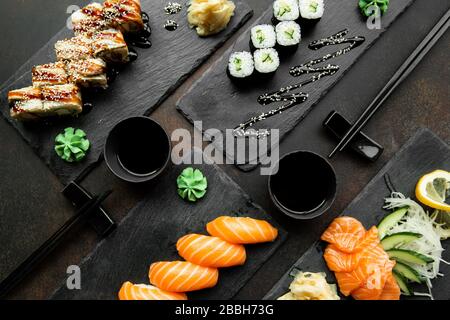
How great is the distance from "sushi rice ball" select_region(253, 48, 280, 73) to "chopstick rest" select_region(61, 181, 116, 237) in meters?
1.53

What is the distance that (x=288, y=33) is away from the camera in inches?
162

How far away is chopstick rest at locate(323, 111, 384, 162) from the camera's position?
4.04 m

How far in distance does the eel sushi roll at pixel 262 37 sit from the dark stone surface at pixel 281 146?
16 cm

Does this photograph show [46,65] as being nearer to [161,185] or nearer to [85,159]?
[85,159]

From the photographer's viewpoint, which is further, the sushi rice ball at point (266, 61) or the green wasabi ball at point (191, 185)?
the sushi rice ball at point (266, 61)

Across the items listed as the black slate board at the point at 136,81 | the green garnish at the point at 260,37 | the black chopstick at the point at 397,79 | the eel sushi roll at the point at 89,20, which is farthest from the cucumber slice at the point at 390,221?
the eel sushi roll at the point at 89,20

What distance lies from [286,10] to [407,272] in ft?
6.86

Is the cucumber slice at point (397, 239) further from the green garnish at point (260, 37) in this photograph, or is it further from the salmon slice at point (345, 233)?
the green garnish at point (260, 37)

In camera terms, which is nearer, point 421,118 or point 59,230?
point 59,230

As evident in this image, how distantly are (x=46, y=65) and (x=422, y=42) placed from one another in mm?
2767

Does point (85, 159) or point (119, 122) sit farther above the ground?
point (119, 122)

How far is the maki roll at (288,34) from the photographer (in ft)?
13.5

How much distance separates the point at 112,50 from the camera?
13.1 ft

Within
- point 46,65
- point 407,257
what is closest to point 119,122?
point 46,65
